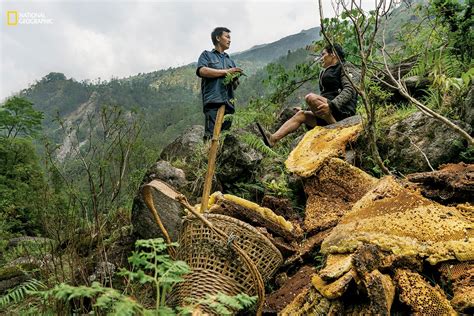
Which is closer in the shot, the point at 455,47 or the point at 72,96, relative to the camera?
the point at 455,47

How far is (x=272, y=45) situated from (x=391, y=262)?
139 m

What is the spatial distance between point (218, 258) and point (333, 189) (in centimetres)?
148

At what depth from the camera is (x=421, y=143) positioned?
345 centimetres

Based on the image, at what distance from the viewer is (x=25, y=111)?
55.2 feet

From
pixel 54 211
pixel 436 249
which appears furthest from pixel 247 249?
pixel 54 211

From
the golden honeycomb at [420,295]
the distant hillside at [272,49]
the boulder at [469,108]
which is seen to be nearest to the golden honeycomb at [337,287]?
the golden honeycomb at [420,295]

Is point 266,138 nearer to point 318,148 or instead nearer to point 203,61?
point 318,148

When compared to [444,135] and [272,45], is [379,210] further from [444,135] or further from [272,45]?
[272,45]

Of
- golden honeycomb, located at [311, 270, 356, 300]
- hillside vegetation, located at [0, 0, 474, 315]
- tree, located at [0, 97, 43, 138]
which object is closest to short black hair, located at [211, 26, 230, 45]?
hillside vegetation, located at [0, 0, 474, 315]

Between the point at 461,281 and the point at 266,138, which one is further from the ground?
the point at 266,138

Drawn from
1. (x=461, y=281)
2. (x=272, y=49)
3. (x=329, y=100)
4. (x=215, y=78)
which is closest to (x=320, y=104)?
(x=329, y=100)

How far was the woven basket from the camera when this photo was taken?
7.02 ft

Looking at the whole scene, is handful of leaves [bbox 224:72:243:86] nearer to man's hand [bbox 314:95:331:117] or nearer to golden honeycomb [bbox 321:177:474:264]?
man's hand [bbox 314:95:331:117]

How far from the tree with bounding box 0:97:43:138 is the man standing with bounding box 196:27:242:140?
13.0 meters
